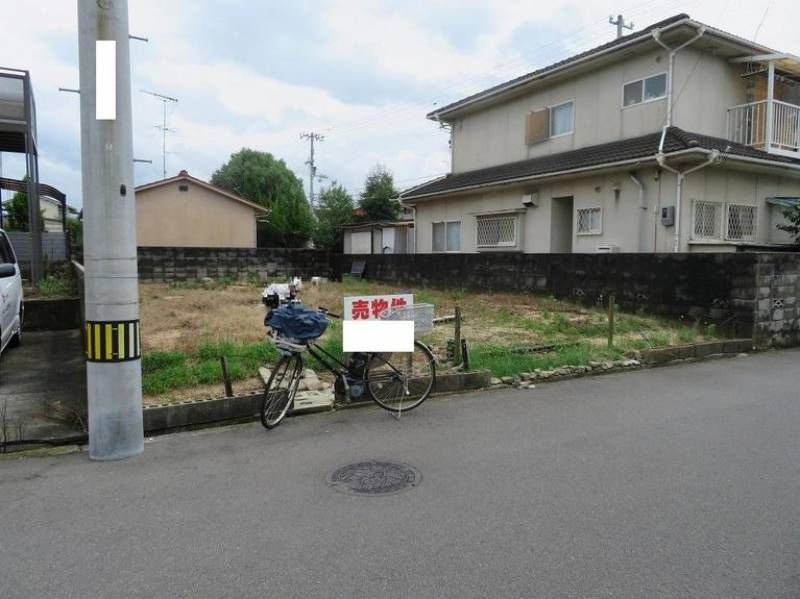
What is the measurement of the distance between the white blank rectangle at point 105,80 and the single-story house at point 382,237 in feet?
68.7

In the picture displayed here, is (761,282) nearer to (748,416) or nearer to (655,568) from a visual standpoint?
(748,416)

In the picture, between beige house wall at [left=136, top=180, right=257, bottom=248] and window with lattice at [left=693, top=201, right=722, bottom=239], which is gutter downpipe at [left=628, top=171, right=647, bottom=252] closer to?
window with lattice at [left=693, top=201, right=722, bottom=239]

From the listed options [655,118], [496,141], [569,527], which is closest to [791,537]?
[569,527]

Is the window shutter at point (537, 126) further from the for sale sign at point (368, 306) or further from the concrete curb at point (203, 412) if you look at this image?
the concrete curb at point (203, 412)

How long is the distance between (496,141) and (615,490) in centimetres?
1634

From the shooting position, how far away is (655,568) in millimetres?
2760

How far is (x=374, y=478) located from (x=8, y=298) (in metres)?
5.91

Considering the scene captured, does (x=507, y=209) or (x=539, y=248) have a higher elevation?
(x=507, y=209)

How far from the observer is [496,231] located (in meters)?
17.5

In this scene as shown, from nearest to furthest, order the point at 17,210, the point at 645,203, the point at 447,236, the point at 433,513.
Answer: the point at 433,513
the point at 645,203
the point at 447,236
the point at 17,210

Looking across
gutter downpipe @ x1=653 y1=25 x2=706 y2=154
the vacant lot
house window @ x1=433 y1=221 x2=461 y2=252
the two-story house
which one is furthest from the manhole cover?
house window @ x1=433 y1=221 x2=461 y2=252

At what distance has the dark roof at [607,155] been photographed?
489 inches

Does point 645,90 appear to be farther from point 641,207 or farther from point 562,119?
point 641,207

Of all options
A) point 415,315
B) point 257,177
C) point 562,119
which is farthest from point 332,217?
point 415,315
